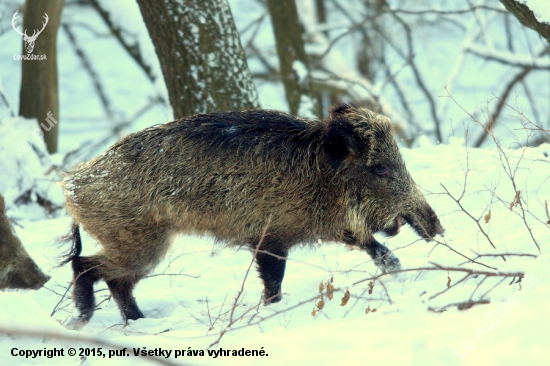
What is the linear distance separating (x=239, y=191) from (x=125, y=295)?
1185mm

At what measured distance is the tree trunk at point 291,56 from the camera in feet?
31.8

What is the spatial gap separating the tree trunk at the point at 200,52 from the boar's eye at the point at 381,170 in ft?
6.88

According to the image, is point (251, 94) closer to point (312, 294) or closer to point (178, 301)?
point (178, 301)

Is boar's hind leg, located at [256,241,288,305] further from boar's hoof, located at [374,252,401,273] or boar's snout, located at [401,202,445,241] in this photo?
boar's snout, located at [401,202,445,241]

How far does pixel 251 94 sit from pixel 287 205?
2.31 meters

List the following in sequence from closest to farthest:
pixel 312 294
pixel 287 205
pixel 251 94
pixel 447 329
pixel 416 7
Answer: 1. pixel 447 329
2. pixel 312 294
3. pixel 287 205
4. pixel 251 94
5. pixel 416 7

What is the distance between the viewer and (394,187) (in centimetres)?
479

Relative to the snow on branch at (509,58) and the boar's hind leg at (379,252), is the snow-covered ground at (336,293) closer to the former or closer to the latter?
the boar's hind leg at (379,252)

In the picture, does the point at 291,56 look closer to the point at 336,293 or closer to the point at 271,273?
the point at 271,273

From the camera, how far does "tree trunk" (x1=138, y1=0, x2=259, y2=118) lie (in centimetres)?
634

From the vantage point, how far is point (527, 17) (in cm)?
458

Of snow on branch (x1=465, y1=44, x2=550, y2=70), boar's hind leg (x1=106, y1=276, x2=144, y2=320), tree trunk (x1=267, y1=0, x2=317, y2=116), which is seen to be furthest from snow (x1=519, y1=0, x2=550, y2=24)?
snow on branch (x1=465, y1=44, x2=550, y2=70)

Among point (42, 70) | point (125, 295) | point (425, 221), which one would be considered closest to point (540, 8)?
point (425, 221)

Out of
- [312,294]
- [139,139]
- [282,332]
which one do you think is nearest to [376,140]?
[312,294]
